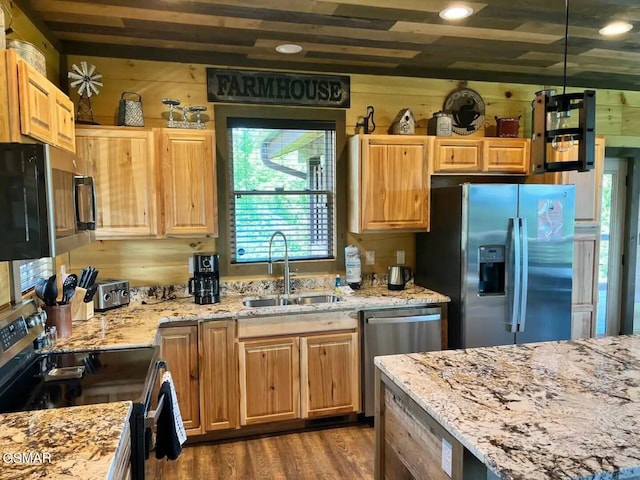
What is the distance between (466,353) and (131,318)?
1965 millimetres

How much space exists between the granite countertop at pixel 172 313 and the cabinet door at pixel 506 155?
114cm

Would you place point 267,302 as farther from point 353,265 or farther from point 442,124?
point 442,124

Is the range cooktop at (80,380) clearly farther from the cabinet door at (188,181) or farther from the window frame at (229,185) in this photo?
the window frame at (229,185)

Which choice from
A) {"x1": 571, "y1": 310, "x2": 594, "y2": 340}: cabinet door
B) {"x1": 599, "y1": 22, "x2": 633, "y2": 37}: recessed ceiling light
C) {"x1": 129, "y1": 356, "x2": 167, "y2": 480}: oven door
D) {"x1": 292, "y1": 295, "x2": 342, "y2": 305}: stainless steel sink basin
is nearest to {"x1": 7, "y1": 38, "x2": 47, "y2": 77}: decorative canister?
{"x1": 129, "y1": 356, "x2": 167, "y2": 480}: oven door

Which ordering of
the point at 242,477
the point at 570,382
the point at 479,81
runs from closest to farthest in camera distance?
the point at 570,382
the point at 242,477
the point at 479,81

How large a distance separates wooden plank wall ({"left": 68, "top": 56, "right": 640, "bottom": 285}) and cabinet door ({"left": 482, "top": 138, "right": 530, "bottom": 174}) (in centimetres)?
35

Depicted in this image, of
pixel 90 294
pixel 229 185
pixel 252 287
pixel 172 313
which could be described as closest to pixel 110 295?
pixel 90 294

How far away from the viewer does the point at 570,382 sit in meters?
1.72

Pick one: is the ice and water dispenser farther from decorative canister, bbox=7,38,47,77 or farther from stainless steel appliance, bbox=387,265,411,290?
decorative canister, bbox=7,38,47,77

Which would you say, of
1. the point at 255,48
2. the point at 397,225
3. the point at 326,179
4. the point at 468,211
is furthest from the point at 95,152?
the point at 468,211

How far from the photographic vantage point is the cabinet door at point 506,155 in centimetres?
368

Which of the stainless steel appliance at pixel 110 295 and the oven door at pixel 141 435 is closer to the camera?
the oven door at pixel 141 435

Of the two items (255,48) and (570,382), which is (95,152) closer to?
(255,48)

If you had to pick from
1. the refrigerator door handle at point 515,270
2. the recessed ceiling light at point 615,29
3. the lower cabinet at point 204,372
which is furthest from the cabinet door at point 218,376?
the recessed ceiling light at point 615,29
